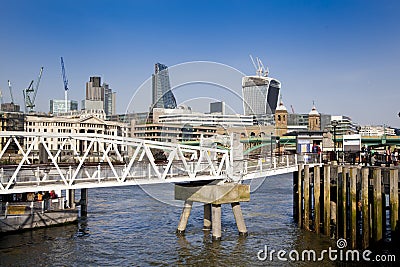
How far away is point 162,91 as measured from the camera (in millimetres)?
25828

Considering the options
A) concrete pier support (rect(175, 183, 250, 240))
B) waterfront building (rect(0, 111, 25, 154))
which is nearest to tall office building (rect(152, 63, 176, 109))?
concrete pier support (rect(175, 183, 250, 240))

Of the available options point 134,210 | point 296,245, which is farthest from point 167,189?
point 296,245

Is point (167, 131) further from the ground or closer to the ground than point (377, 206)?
further from the ground

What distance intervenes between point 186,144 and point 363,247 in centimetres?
1252

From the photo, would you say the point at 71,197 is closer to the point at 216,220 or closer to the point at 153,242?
the point at 153,242

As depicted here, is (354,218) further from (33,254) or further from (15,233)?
(15,233)

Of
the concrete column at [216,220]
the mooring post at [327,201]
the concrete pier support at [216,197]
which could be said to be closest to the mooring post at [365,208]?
the mooring post at [327,201]

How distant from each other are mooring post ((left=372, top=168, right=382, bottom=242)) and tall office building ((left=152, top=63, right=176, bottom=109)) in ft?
41.4

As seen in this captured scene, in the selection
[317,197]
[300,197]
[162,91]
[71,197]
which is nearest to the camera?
[162,91]

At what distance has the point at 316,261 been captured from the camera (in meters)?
27.7

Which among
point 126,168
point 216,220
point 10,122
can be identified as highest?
point 10,122

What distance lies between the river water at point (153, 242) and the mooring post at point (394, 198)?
4221mm

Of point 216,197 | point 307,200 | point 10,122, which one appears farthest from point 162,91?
point 10,122

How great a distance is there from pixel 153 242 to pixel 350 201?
521 inches
